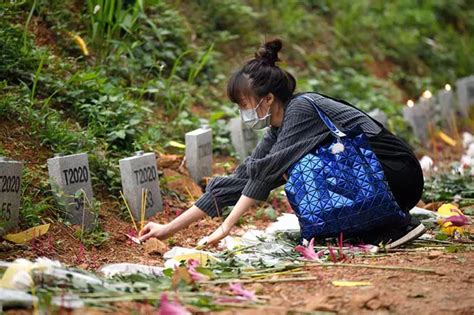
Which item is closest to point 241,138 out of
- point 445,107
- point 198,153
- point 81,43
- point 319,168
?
point 198,153

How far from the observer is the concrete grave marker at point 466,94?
10641 mm

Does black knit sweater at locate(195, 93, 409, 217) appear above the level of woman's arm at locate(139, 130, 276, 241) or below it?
above

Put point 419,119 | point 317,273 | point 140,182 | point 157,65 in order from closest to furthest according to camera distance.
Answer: point 317,273, point 140,182, point 157,65, point 419,119

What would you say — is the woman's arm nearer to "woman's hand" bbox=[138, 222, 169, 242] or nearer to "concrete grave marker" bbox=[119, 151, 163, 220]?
"woman's hand" bbox=[138, 222, 169, 242]

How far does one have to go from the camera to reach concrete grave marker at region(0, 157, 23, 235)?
13.9 ft

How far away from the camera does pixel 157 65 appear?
692 cm

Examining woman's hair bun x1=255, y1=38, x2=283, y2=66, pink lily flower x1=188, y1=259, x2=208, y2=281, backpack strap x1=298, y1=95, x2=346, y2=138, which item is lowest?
pink lily flower x1=188, y1=259, x2=208, y2=281

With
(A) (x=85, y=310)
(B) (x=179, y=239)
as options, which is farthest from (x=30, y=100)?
(A) (x=85, y=310)

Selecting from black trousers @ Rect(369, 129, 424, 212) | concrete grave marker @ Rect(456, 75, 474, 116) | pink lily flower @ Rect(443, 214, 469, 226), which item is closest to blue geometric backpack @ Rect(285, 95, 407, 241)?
black trousers @ Rect(369, 129, 424, 212)

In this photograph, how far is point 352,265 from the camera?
385 centimetres

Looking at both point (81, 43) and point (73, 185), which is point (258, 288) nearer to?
point (73, 185)

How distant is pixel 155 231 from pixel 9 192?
74cm

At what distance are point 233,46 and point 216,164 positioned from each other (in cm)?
268

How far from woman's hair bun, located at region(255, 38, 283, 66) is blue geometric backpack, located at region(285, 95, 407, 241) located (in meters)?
0.42
